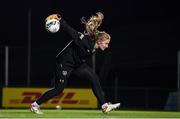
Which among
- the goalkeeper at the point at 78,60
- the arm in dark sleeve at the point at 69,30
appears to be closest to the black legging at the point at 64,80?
the goalkeeper at the point at 78,60

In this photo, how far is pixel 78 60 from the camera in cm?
1240

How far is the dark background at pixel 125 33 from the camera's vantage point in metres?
30.5

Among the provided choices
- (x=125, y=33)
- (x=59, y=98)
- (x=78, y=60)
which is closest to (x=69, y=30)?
(x=78, y=60)

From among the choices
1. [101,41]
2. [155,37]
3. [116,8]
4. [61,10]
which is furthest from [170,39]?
[101,41]

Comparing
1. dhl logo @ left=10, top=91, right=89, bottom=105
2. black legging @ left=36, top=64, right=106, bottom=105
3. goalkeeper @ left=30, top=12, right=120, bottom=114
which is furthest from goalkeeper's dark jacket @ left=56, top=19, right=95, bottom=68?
dhl logo @ left=10, top=91, right=89, bottom=105

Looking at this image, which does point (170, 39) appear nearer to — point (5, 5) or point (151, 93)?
point (151, 93)

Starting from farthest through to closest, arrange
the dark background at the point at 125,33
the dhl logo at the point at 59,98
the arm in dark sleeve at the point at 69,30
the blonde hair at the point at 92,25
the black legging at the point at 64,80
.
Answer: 1. the dark background at the point at 125,33
2. the dhl logo at the point at 59,98
3. the blonde hair at the point at 92,25
4. the black legging at the point at 64,80
5. the arm in dark sleeve at the point at 69,30

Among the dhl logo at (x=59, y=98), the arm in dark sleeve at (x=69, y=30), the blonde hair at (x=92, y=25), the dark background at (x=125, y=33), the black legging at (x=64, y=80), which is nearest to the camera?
the arm in dark sleeve at (x=69, y=30)

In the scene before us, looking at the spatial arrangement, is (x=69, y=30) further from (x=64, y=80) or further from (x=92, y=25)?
(x=64, y=80)

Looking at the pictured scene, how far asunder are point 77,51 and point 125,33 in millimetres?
20826

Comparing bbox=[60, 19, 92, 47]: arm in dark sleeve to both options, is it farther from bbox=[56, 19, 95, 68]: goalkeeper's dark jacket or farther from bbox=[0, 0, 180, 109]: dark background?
bbox=[0, 0, 180, 109]: dark background

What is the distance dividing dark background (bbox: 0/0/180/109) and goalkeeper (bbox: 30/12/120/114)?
1561cm

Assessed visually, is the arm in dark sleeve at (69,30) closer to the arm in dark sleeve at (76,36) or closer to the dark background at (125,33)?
the arm in dark sleeve at (76,36)

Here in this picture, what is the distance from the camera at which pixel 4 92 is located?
19.7 meters
